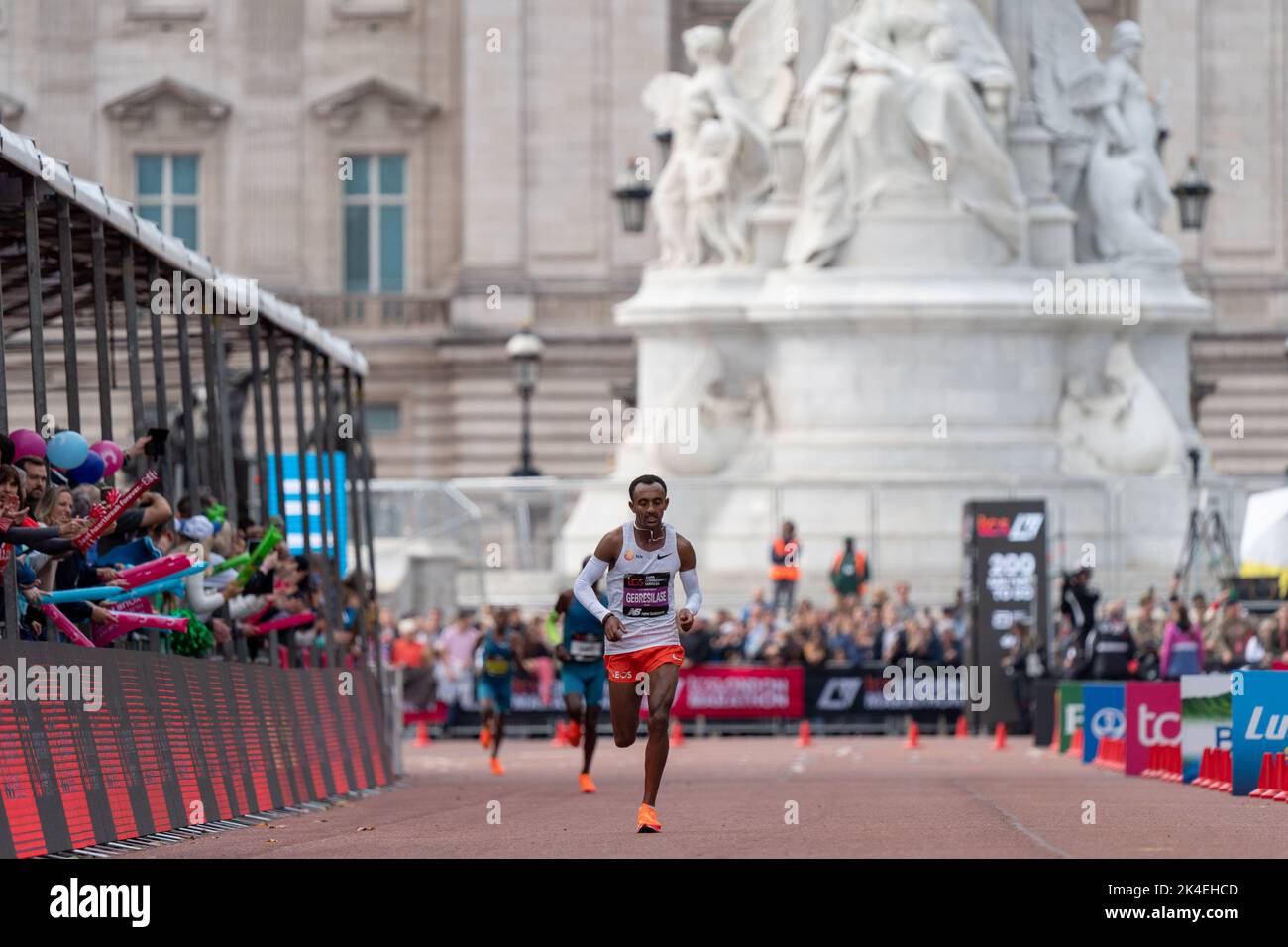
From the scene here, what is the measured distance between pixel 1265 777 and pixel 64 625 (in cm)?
967

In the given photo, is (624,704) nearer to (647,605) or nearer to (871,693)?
(647,605)

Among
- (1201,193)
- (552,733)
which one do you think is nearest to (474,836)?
(552,733)

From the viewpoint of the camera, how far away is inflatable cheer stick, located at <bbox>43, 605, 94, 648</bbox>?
18.7 metres

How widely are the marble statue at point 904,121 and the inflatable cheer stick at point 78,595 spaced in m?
29.7

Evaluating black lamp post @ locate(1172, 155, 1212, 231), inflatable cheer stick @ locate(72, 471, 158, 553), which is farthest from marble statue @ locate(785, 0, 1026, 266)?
inflatable cheer stick @ locate(72, 471, 158, 553)

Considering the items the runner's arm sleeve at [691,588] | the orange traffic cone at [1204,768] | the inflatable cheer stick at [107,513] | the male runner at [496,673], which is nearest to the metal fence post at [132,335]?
the inflatable cheer stick at [107,513]

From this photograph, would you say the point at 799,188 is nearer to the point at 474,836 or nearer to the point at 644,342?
the point at 644,342

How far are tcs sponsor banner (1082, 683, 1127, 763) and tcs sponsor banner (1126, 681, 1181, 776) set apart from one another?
7.33 ft

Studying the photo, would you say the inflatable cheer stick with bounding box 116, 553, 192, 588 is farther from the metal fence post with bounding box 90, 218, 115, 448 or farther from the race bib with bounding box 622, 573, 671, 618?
the race bib with bounding box 622, 573, 671, 618

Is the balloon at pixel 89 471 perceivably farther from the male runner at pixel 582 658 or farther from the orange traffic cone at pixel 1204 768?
the orange traffic cone at pixel 1204 768

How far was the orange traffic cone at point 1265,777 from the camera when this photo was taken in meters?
24.7

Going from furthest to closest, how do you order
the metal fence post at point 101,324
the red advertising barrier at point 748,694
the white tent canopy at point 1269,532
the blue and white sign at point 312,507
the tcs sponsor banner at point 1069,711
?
1. the red advertising barrier at point 748,694
2. the white tent canopy at point 1269,532
3. the tcs sponsor banner at point 1069,711
4. the blue and white sign at point 312,507
5. the metal fence post at point 101,324

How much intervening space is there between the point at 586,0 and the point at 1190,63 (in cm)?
1352

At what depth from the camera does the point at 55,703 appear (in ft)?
58.1
